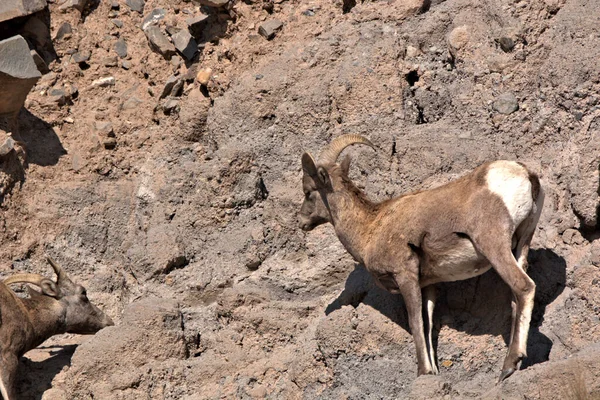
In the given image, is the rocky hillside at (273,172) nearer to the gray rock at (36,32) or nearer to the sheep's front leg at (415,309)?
the gray rock at (36,32)

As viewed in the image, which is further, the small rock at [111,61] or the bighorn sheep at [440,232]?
the small rock at [111,61]

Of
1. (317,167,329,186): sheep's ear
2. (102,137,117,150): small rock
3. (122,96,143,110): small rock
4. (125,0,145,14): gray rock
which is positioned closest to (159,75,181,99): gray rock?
(122,96,143,110): small rock

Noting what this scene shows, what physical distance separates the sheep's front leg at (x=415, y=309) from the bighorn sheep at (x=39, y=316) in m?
3.62

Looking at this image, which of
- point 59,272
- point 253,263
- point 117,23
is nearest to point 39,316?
point 59,272

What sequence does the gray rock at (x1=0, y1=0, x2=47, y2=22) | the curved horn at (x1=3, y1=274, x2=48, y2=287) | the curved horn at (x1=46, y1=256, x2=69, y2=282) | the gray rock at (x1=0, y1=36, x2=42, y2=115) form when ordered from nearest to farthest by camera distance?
the curved horn at (x1=3, y1=274, x2=48, y2=287), the curved horn at (x1=46, y1=256, x2=69, y2=282), the gray rock at (x1=0, y1=36, x2=42, y2=115), the gray rock at (x1=0, y1=0, x2=47, y2=22)

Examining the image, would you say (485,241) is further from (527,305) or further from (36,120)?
(36,120)

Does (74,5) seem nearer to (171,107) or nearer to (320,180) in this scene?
(171,107)

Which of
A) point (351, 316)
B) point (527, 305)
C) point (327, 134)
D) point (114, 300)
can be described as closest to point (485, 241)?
point (527, 305)

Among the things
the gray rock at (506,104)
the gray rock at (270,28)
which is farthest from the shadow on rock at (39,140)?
the gray rock at (506,104)

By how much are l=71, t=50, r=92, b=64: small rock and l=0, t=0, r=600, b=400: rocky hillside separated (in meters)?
0.03

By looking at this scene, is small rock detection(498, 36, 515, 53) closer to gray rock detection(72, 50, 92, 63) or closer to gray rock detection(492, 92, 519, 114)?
gray rock detection(492, 92, 519, 114)

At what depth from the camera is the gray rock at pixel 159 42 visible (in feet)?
49.2

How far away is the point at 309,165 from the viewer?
12.0 metres

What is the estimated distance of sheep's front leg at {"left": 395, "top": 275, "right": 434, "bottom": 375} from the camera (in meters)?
10.7
